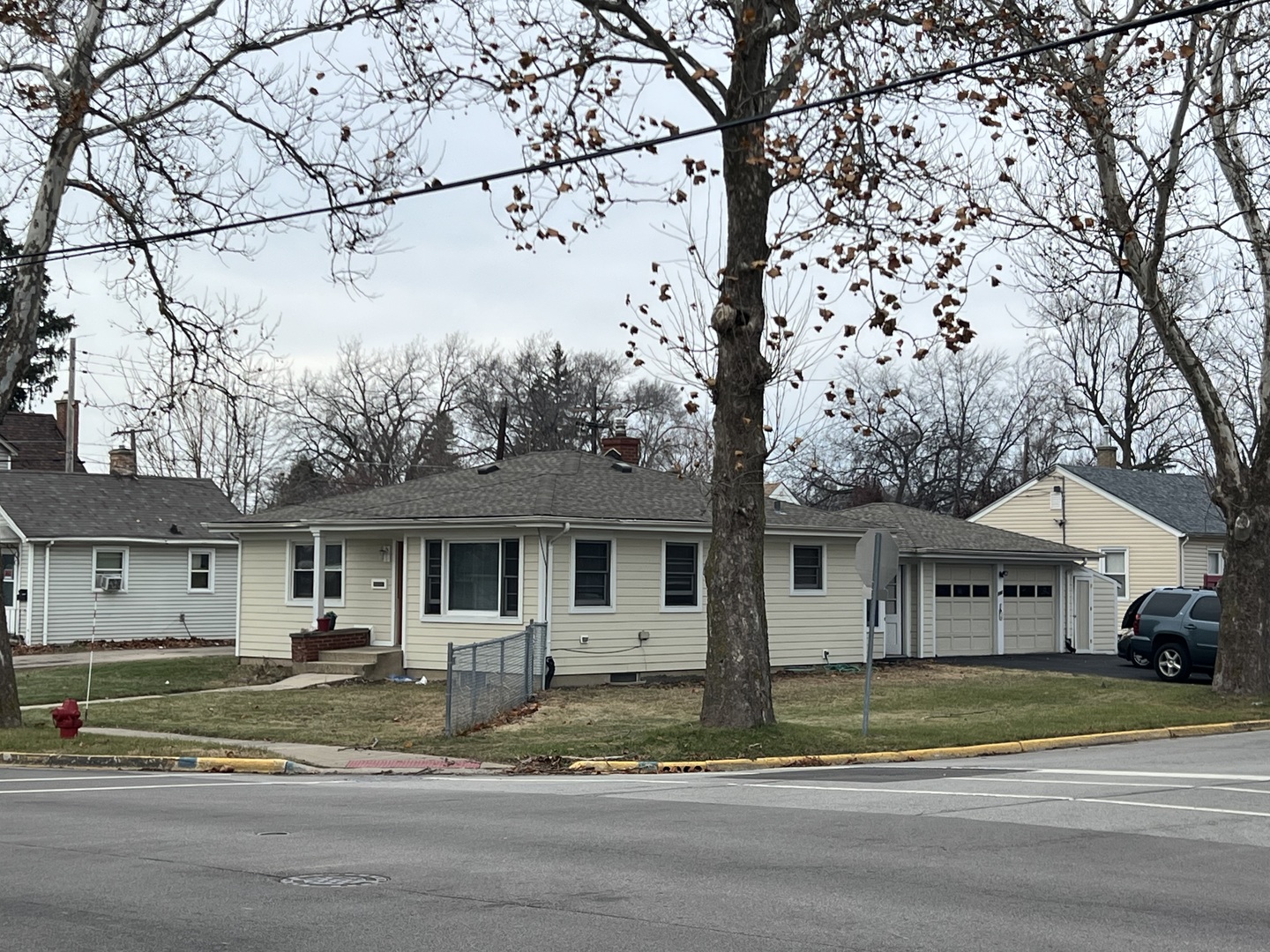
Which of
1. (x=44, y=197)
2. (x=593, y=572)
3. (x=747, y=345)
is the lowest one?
(x=593, y=572)

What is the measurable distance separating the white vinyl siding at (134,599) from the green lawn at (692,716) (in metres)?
16.6

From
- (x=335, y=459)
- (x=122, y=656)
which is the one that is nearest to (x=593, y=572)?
(x=122, y=656)

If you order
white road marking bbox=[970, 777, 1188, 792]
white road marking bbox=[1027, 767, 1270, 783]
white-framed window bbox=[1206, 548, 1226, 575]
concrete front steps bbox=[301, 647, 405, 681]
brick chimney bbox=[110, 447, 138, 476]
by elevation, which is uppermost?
brick chimney bbox=[110, 447, 138, 476]

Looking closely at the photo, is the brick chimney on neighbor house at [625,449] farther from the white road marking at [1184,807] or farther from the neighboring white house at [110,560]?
the white road marking at [1184,807]

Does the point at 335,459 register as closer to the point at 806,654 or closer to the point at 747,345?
the point at 806,654

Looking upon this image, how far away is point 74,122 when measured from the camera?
20047 mm

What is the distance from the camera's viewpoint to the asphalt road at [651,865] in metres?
7.21

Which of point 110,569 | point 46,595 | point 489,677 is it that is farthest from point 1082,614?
point 46,595

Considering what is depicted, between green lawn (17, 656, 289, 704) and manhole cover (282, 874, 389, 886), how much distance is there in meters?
18.6

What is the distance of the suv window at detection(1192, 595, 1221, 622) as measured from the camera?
30109mm

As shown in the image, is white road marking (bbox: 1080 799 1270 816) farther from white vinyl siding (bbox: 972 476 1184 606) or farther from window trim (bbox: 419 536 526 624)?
white vinyl siding (bbox: 972 476 1184 606)

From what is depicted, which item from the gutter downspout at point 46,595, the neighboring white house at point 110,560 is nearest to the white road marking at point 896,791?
the neighboring white house at point 110,560

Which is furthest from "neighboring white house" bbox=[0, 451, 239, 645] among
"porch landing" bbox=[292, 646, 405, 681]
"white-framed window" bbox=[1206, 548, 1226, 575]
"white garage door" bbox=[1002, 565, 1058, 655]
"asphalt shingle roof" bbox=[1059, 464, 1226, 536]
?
"white-framed window" bbox=[1206, 548, 1226, 575]

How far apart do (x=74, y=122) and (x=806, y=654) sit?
19.0 metres
